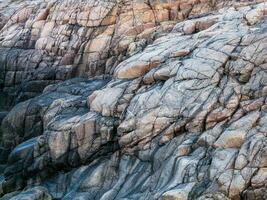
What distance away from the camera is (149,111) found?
116ft

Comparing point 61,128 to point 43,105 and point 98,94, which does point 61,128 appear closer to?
point 98,94

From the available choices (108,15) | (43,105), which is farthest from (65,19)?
(43,105)

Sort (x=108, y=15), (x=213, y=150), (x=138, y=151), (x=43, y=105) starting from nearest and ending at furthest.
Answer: (x=213, y=150) < (x=138, y=151) < (x=43, y=105) < (x=108, y=15)

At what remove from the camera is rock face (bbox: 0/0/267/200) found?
29.7 m

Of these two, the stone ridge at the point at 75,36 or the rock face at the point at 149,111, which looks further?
the stone ridge at the point at 75,36

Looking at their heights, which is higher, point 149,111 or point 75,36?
point 75,36

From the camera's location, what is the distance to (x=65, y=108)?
4403 cm

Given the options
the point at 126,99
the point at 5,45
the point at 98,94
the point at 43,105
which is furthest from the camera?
the point at 5,45

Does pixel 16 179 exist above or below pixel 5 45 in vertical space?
below

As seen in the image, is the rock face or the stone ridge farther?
the stone ridge

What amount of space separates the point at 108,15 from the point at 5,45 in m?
16.8

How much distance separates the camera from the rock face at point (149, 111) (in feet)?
97.5

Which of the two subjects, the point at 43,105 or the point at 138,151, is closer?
the point at 138,151

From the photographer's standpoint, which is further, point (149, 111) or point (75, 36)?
point (75, 36)
